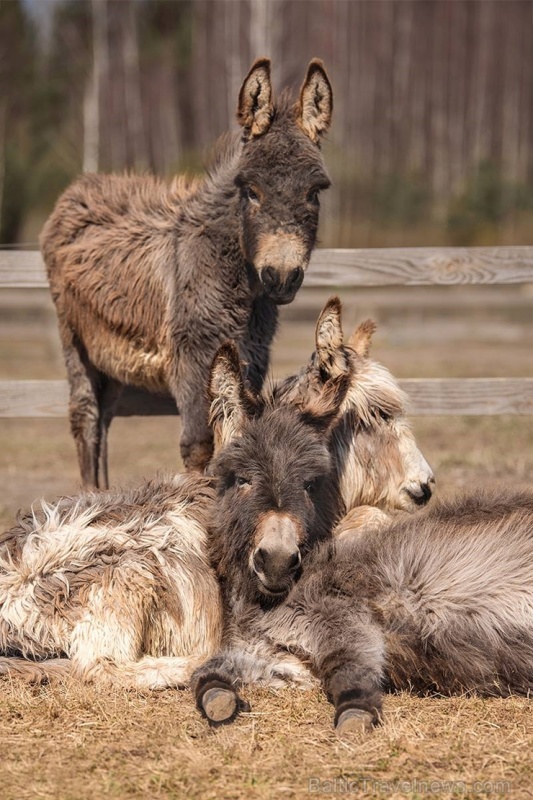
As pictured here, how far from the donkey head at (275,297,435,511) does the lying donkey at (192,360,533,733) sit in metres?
0.51

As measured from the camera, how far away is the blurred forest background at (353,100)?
3147 cm

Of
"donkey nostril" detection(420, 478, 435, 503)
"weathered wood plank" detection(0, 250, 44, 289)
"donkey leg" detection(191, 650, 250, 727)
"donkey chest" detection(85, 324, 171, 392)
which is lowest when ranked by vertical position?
"donkey leg" detection(191, 650, 250, 727)

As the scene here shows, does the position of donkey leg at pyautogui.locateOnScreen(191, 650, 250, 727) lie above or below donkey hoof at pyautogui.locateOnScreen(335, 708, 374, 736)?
below

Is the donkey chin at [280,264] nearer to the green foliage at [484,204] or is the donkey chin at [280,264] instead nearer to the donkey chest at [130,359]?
the donkey chest at [130,359]

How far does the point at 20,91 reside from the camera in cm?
3409

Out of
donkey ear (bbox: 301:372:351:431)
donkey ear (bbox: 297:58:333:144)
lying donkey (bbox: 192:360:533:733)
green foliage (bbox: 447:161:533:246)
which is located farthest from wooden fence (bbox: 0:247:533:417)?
green foliage (bbox: 447:161:533:246)

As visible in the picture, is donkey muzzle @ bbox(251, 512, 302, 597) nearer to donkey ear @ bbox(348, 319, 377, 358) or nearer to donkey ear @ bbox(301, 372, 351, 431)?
donkey ear @ bbox(301, 372, 351, 431)

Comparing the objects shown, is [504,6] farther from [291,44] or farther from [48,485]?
[48,485]

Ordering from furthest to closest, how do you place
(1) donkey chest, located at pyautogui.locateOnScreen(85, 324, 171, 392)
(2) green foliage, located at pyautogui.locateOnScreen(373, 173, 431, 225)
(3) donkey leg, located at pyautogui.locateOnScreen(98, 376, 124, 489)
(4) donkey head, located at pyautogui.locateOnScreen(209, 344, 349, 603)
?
(2) green foliage, located at pyautogui.locateOnScreen(373, 173, 431, 225)
(3) donkey leg, located at pyautogui.locateOnScreen(98, 376, 124, 489)
(1) donkey chest, located at pyautogui.locateOnScreen(85, 324, 171, 392)
(4) donkey head, located at pyautogui.locateOnScreen(209, 344, 349, 603)

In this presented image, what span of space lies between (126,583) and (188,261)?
2.37 m

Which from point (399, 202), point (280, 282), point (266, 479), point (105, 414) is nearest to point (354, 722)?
point (266, 479)

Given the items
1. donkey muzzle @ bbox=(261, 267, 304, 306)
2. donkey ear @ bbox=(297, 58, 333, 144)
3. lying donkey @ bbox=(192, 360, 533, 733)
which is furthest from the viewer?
donkey ear @ bbox=(297, 58, 333, 144)

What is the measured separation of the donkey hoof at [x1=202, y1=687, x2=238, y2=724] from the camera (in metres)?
3.46

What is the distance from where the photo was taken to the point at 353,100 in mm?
36781
